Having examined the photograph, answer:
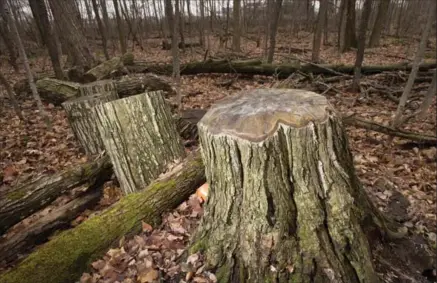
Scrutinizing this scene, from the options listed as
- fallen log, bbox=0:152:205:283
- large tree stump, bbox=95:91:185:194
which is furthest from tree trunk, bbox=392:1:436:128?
large tree stump, bbox=95:91:185:194

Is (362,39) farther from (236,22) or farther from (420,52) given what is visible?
(236,22)

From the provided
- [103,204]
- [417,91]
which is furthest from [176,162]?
[417,91]

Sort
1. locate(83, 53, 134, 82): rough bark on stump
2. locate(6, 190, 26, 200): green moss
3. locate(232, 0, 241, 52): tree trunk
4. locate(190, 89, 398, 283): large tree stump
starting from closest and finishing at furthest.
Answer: locate(190, 89, 398, 283): large tree stump < locate(6, 190, 26, 200): green moss < locate(83, 53, 134, 82): rough bark on stump < locate(232, 0, 241, 52): tree trunk

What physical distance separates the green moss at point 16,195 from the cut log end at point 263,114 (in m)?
2.11

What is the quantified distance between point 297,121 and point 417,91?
7640 millimetres

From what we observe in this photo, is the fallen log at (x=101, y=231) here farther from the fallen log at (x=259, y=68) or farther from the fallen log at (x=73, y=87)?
the fallen log at (x=259, y=68)

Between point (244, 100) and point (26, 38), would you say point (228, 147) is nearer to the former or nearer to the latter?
point (244, 100)

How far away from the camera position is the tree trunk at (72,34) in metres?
8.94

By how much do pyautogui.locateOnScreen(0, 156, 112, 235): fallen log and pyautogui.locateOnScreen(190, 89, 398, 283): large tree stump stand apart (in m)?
2.04

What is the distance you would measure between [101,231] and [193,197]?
3.41 feet

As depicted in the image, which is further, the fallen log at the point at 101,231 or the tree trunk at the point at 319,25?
the tree trunk at the point at 319,25

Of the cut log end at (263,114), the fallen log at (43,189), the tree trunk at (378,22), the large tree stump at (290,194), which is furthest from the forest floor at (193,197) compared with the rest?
the tree trunk at (378,22)

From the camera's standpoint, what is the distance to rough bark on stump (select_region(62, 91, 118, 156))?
4.45 m

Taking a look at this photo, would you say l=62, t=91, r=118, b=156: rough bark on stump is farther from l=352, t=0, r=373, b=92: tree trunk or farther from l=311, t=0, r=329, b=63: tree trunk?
l=311, t=0, r=329, b=63: tree trunk
